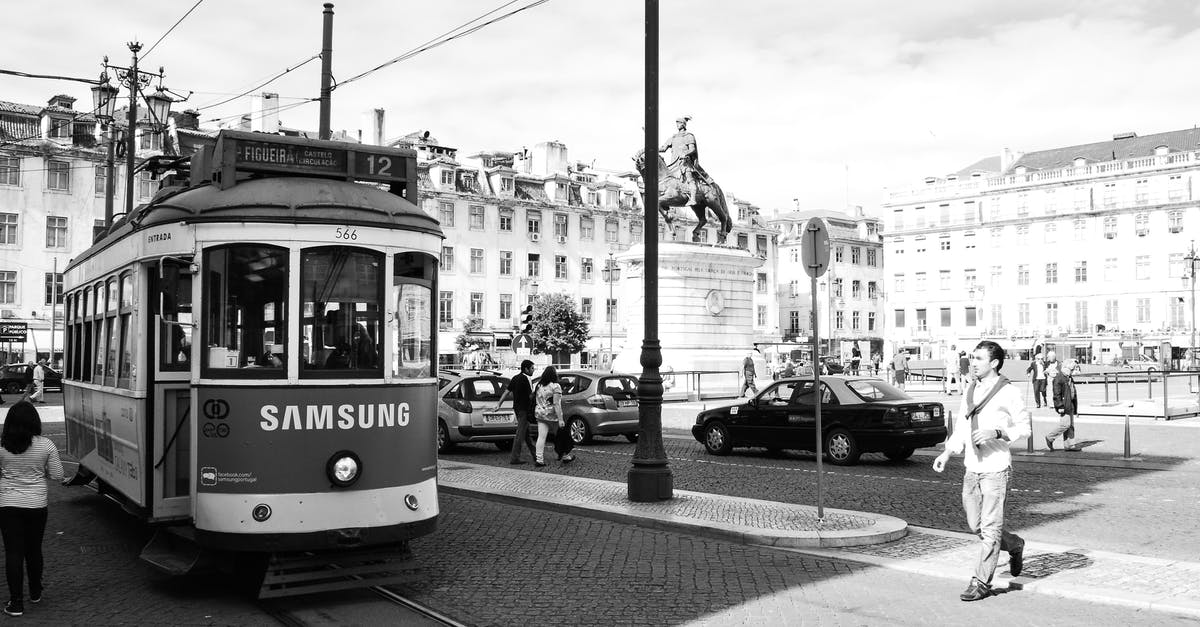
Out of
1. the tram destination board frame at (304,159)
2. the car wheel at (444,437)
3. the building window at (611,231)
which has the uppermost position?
the building window at (611,231)

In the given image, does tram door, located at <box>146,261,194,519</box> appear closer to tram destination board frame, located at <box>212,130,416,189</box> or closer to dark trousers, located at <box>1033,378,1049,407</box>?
tram destination board frame, located at <box>212,130,416,189</box>

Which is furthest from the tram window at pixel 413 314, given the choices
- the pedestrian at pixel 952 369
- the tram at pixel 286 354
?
the pedestrian at pixel 952 369

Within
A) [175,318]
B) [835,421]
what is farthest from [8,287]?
[175,318]

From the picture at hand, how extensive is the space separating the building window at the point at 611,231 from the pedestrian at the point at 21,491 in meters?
72.1

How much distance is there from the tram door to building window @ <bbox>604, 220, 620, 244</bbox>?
71313 mm

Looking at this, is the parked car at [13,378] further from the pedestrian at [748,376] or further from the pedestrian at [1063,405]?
the pedestrian at [1063,405]

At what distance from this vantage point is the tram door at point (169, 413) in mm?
7977

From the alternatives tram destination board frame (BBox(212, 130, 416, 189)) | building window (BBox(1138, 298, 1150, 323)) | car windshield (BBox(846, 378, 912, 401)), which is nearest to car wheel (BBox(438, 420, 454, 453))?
car windshield (BBox(846, 378, 912, 401))

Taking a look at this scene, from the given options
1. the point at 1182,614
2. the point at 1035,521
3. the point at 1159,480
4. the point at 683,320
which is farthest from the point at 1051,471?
the point at 683,320

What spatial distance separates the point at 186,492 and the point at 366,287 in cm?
217

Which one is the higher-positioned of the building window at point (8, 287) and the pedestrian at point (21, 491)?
the building window at point (8, 287)

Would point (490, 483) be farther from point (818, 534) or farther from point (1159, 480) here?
point (1159, 480)

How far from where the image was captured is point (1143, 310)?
7881 centimetres

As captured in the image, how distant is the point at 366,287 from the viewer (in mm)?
7547
